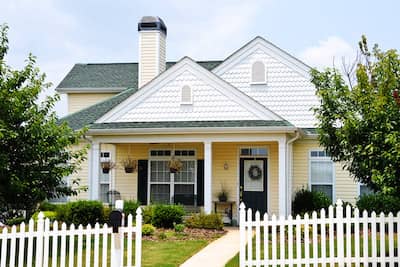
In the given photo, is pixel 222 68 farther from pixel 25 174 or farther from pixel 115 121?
pixel 25 174

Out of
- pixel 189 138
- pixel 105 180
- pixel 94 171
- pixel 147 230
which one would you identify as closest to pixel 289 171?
pixel 189 138

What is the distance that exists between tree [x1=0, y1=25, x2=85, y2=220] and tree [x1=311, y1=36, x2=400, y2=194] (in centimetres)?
600

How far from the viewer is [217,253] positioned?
11.4m

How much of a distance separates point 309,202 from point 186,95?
560 centimetres

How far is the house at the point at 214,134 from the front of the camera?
16.6 meters

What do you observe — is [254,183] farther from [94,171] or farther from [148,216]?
[94,171]

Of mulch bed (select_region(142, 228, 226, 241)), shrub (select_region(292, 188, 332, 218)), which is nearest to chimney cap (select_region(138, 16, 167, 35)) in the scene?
shrub (select_region(292, 188, 332, 218))

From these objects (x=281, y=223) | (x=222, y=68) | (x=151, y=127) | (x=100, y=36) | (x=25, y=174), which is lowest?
(x=281, y=223)

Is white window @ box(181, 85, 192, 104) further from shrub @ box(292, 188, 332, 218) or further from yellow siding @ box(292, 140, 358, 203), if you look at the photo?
shrub @ box(292, 188, 332, 218)

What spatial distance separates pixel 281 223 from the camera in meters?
8.81

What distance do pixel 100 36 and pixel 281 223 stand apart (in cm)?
1351

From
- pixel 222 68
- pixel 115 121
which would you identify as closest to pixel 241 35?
pixel 222 68

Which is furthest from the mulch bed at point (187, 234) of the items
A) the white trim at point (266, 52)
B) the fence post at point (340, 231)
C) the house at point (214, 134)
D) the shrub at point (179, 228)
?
the white trim at point (266, 52)

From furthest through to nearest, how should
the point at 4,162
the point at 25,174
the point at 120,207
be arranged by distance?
the point at 25,174 < the point at 4,162 < the point at 120,207
